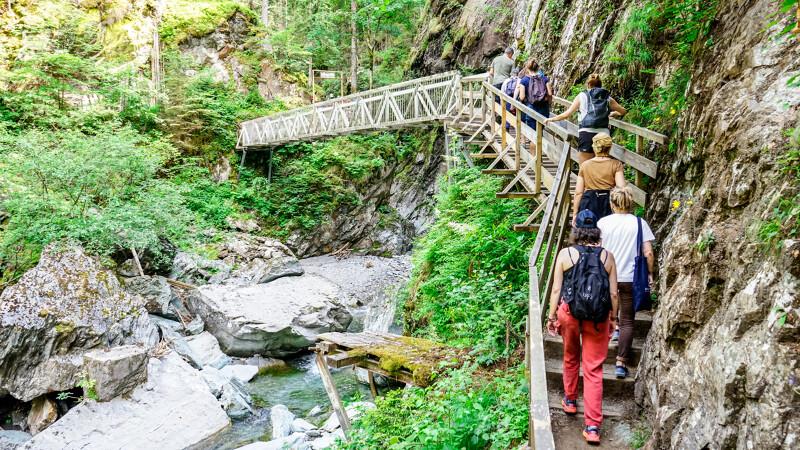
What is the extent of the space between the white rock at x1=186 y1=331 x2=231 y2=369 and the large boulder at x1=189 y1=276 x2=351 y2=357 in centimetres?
21

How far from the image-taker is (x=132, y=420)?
786 centimetres

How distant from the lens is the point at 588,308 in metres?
3.22

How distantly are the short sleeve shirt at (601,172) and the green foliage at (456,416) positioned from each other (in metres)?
1.96

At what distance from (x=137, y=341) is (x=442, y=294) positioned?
635 cm

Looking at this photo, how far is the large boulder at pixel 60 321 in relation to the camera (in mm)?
8242

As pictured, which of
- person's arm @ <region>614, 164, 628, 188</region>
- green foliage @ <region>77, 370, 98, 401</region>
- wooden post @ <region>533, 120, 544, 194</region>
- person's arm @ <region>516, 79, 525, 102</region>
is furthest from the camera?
green foliage @ <region>77, 370, 98, 401</region>

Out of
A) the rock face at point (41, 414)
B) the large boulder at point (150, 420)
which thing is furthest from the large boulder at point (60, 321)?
the large boulder at point (150, 420)

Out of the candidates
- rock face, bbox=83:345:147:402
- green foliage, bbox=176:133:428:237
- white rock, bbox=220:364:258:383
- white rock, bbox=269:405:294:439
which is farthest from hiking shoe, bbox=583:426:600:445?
green foliage, bbox=176:133:428:237

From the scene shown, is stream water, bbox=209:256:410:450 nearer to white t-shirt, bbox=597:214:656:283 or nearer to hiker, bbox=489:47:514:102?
white t-shirt, bbox=597:214:656:283

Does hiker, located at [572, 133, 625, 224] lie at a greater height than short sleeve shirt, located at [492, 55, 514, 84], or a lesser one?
lesser

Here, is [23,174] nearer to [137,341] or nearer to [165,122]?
[137,341]

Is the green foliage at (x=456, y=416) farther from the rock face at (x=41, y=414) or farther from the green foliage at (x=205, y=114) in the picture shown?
the green foliage at (x=205, y=114)

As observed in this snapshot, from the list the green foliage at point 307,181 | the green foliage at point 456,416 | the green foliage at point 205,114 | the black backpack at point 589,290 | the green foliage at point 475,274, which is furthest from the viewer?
the green foliage at point 307,181

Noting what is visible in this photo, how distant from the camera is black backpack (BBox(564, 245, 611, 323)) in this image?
321 centimetres
